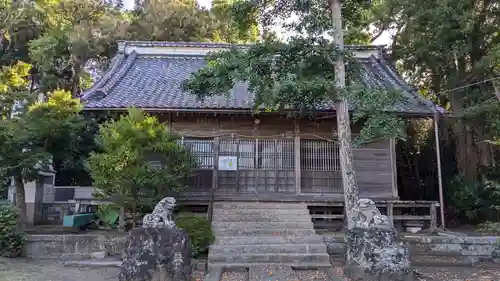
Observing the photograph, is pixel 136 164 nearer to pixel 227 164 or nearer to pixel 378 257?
pixel 227 164

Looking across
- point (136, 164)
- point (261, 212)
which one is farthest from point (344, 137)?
point (136, 164)

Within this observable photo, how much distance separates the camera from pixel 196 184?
11.6m

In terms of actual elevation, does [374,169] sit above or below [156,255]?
above

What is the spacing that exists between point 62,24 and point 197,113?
14068 millimetres

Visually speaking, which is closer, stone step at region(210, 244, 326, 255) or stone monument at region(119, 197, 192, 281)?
stone monument at region(119, 197, 192, 281)

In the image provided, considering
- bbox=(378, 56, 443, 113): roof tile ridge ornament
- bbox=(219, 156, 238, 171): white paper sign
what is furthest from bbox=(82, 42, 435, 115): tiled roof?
bbox=(219, 156, 238, 171): white paper sign

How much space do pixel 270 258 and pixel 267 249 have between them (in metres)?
0.30

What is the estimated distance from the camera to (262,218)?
10.0 m

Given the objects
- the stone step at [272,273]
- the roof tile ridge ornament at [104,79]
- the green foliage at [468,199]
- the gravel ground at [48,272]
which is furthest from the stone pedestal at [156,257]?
the green foliage at [468,199]

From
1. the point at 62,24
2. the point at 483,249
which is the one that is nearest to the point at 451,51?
the point at 483,249

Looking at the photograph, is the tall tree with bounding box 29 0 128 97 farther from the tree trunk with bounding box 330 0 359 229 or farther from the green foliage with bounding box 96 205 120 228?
the tree trunk with bounding box 330 0 359 229

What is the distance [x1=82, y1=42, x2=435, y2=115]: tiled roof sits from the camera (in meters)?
11.3

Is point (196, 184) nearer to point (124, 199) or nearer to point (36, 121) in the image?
point (124, 199)

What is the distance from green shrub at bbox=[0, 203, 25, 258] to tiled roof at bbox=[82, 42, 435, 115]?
3.56m
